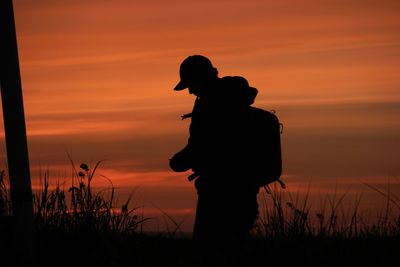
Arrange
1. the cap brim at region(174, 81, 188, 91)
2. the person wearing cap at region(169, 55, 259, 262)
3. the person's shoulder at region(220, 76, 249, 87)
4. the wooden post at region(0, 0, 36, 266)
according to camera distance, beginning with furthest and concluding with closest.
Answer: the cap brim at region(174, 81, 188, 91) → the person wearing cap at region(169, 55, 259, 262) → the person's shoulder at region(220, 76, 249, 87) → the wooden post at region(0, 0, 36, 266)

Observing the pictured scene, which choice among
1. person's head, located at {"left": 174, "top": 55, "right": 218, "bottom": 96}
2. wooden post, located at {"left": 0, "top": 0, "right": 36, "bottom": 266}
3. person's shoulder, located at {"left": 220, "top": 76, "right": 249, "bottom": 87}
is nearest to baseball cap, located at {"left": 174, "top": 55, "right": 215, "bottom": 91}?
person's head, located at {"left": 174, "top": 55, "right": 218, "bottom": 96}

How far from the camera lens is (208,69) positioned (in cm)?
581

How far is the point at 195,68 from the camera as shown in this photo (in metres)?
5.77

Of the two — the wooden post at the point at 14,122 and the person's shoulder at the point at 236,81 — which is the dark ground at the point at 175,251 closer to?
the wooden post at the point at 14,122

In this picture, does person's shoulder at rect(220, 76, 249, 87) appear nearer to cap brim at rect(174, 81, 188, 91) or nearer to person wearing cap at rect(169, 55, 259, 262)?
person wearing cap at rect(169, 55, 259, 262)

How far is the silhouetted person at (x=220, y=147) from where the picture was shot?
5754mm

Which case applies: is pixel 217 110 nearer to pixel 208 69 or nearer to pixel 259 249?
pixel 208 69

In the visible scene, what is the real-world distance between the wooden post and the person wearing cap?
46.7 inches

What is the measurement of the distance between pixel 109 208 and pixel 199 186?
1.90m

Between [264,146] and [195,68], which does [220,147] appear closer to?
[264,146]

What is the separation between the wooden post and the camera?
17.2ft

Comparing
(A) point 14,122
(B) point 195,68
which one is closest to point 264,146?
(B) point 195,68

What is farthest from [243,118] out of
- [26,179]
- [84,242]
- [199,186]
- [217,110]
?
[84,242]

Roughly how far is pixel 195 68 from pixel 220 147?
663 mm
